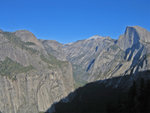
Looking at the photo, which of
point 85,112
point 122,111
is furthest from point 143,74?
point 122,111

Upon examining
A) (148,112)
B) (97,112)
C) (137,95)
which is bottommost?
(148,112)

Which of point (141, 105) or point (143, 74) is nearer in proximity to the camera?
point (141, 105)

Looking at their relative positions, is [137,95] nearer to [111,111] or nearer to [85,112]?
[111,111]

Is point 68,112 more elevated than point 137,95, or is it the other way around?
point 68,112

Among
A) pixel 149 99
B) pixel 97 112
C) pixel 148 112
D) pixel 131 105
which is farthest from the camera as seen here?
pixel 97 112

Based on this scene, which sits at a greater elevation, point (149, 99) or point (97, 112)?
point (97, 112)

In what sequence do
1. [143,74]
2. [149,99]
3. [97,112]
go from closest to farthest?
[149,99] → [97,112] → [143,74]

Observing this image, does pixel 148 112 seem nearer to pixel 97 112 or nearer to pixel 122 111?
pixel 122 111

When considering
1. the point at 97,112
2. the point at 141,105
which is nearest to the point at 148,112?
the point at 141,105

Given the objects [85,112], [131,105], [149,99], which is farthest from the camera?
[85,112]
